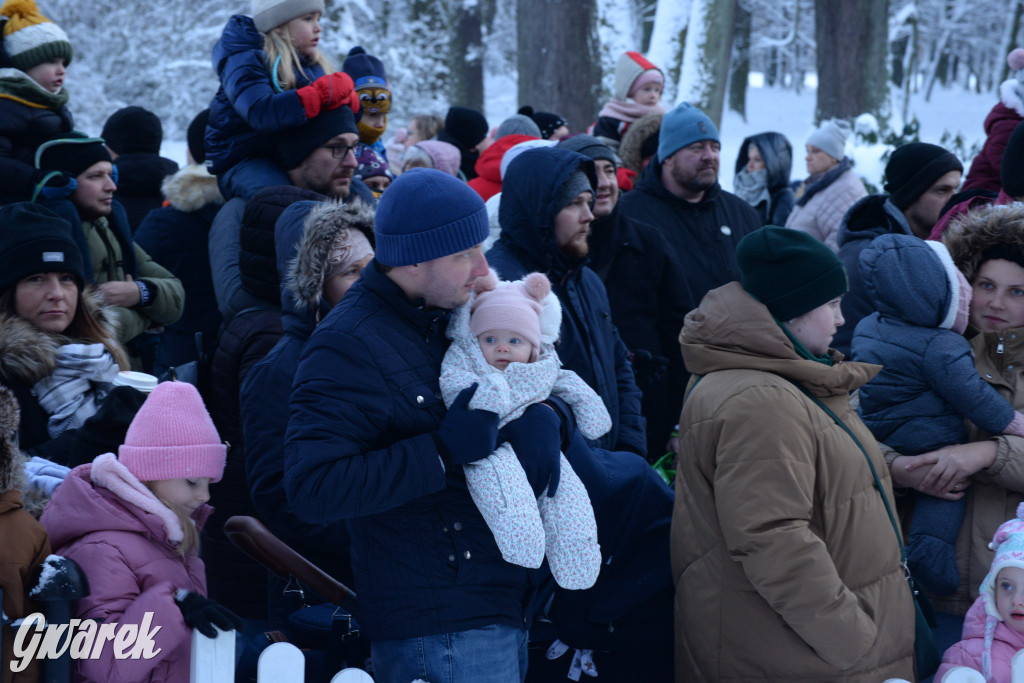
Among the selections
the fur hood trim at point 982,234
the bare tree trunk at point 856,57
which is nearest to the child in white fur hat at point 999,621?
the fur hood trim at point 982,234

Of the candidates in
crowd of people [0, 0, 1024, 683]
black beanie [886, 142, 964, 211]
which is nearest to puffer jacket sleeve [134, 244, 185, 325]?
crowd of people [0, 0, 1024, 683]

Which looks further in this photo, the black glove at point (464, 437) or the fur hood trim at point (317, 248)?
the fur hood trim at point (317, 248)

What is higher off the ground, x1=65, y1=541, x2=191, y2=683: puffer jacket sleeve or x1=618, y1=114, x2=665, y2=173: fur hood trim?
x1=65, y1=541, x2=191, y2=683: puffer jacket sleeve

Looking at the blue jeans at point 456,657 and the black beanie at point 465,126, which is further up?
the blue jeans at point 456,657

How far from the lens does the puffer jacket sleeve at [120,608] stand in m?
2.34

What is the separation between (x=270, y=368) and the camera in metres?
2.96

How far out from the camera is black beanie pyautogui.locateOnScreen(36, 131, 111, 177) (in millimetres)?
4266

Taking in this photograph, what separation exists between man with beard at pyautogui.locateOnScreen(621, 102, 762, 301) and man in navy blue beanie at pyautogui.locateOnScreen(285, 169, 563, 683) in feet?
9.11

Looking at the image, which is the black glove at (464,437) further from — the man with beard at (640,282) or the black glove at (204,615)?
the man with beard at (640,282)

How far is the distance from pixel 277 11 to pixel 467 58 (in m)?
15.5

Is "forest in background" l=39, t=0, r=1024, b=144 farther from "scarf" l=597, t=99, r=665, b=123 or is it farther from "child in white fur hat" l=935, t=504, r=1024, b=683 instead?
"child in white fur hat" l=935, t=504, r=1024, b=683

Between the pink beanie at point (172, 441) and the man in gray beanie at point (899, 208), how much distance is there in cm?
308

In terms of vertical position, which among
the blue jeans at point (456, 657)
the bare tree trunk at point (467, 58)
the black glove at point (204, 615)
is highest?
the black glove at point (204, 615)

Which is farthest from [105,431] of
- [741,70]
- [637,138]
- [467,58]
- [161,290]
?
[741,70]
